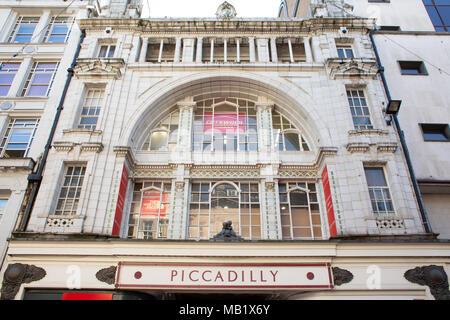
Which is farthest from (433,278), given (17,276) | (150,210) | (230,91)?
(17,276)

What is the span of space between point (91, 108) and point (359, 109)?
1225 cm

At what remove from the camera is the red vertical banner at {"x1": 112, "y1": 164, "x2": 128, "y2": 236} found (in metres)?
12.6

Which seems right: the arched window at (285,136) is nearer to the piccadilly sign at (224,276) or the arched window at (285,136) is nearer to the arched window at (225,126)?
the arched window at (225,126)

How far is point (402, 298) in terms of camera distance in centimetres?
1080

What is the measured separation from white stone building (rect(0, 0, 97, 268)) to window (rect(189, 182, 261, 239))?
663cm

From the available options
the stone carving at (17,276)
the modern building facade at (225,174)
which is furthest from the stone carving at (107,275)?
the stone carving at (17,276)

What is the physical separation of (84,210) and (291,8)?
82.8ft

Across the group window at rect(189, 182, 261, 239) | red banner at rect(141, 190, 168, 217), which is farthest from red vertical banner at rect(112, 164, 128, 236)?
window at rect(189, 182, 261, 239)

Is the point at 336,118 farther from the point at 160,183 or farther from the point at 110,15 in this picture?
the point at 110,15

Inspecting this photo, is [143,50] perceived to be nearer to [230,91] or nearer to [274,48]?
[230,91]

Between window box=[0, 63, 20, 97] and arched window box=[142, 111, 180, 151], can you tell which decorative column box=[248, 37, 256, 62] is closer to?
arched window box=[142, 111, 180, 151]

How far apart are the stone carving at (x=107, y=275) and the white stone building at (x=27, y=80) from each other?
3847 millimetres

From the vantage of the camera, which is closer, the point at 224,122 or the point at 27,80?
the point at 224,122

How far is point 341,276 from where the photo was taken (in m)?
11.0
